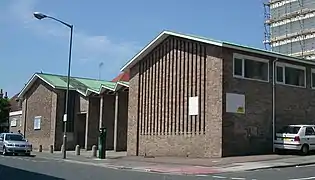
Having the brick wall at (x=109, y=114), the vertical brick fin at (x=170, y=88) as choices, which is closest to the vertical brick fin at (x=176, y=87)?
the vertical brick fin at (x=170, y=88)

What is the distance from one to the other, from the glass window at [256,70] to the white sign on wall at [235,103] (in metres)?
1.52

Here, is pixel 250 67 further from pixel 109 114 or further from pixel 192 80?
pixel 109 114

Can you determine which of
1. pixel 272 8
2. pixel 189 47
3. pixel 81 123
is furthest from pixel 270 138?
pixel 272 8

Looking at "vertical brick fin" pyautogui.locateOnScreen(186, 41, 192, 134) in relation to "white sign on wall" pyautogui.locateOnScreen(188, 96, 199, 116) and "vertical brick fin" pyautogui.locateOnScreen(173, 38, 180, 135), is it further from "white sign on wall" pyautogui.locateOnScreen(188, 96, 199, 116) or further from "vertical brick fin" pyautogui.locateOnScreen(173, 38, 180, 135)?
"vertical brick fin" pyautogui.locateOnScreen(173, 38, 180, 135)

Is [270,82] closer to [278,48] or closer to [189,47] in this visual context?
[189,47]

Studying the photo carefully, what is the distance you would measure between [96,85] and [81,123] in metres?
4.42

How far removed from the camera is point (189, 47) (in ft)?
98.9

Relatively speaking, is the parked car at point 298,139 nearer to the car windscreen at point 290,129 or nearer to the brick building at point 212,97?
the car windscreen at point 290,129

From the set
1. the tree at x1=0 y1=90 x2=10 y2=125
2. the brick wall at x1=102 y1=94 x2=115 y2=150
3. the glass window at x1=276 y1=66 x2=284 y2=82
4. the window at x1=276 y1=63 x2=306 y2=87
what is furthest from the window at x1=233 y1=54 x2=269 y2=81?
the tree at x1=0 y1=90 x2=10 y2=125

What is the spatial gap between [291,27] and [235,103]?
4102 centimetres

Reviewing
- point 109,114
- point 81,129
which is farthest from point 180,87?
point 81,129

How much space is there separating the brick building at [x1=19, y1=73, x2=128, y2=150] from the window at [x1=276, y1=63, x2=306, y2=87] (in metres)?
13.0

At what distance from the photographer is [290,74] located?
30.7 metres

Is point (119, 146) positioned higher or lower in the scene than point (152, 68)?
lower
